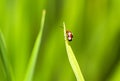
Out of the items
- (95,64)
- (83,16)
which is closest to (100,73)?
(95,64)

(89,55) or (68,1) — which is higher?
(68,1)

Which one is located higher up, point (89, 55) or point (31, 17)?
point (31, 17)

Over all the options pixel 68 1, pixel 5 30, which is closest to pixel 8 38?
pixel 5 30

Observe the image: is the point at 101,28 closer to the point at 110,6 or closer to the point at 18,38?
the point at 110,6

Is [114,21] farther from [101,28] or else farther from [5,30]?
[5,30]
